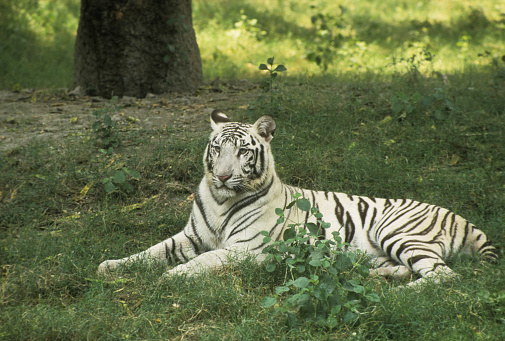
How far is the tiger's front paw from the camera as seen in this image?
384 centimetres

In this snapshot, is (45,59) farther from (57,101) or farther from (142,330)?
(142,330)

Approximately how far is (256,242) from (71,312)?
4.86 ft

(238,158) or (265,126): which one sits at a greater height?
(265,126)

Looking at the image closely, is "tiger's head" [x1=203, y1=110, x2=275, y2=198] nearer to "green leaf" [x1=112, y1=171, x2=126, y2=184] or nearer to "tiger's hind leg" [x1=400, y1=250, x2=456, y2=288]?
"green leaf" [x1=112, y1=171, x2=126, y2=184]

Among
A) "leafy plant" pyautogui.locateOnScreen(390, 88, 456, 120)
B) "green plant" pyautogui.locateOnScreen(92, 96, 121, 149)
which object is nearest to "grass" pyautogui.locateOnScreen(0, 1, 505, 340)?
"leafy plant" pyautogui.locateOnScreen(390, 88, 456, 120)

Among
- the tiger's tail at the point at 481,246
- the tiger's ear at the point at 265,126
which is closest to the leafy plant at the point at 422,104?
the tiger's tail at the point at 481,246

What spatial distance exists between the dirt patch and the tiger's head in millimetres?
1838

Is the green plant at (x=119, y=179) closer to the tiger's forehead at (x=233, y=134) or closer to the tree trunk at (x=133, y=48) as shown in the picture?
the tiger's forehead at (x=233, y=134)

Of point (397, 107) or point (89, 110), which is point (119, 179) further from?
point (397, 107)

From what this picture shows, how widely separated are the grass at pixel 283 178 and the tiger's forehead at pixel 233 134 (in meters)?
0.98

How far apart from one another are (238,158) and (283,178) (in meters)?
1.42

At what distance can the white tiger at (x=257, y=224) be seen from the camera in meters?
4.12

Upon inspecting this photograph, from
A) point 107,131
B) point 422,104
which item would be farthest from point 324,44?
point 107,131

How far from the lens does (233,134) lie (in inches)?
169
